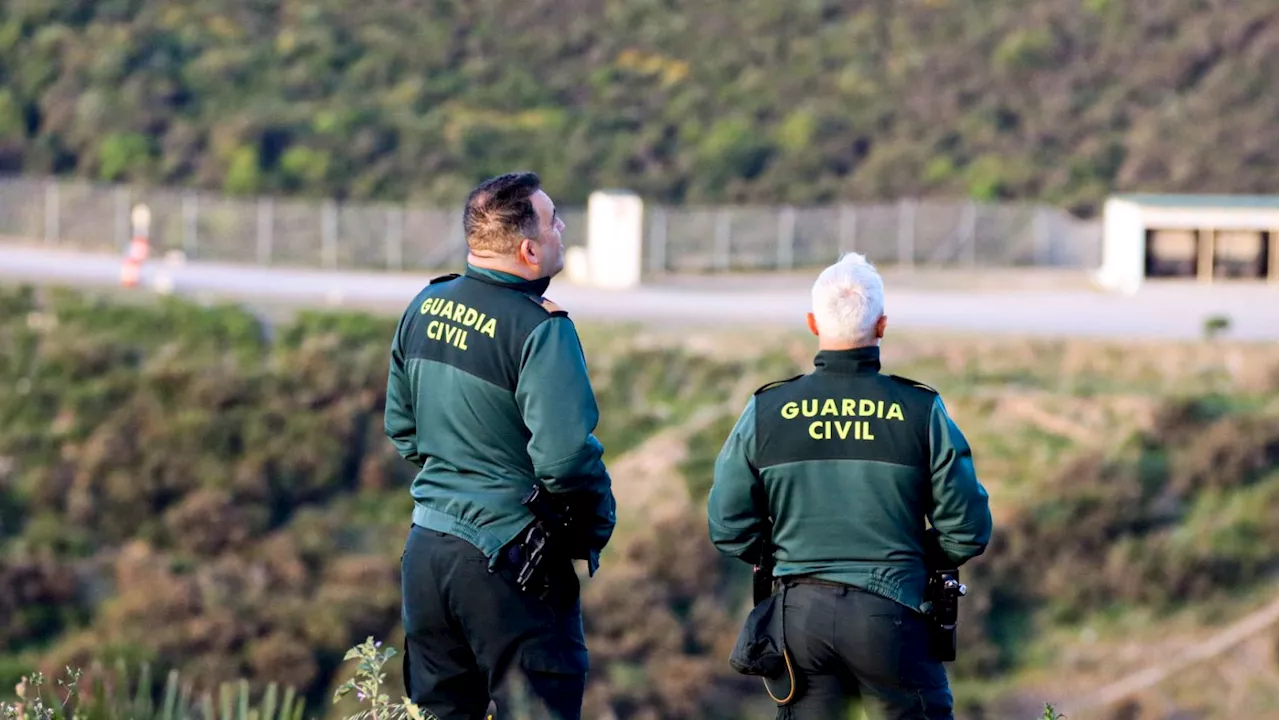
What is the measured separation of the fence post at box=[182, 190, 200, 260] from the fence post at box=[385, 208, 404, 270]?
12.0 feet

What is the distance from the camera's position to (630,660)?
65.8 feet

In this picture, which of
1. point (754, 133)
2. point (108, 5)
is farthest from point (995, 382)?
point (108, 5)

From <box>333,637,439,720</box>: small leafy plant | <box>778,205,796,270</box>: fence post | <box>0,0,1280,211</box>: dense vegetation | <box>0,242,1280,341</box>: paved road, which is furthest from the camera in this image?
<box>0,0,1280,211</box>: dense vegetation

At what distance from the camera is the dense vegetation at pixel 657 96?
135ft

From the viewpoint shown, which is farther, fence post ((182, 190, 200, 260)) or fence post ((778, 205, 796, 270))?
fence post ((778, 205, 796, 270))

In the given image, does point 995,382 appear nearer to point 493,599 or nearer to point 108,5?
point 493,599

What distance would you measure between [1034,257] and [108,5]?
24233 mm

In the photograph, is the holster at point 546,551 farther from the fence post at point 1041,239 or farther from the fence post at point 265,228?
the fence post at point 1041,239

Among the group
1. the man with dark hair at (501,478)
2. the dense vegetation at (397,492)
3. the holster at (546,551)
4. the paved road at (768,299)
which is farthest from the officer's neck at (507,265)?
the paved road at (768,299)

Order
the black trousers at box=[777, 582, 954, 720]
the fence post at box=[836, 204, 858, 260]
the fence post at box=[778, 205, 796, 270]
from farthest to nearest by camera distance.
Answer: the fence post at box=[836, 204, 858, 260], the fence post at box=[778, 205, 796, 270], the black trousers at box=[777, 582, 954, 720]

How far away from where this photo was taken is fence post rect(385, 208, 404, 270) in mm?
34812

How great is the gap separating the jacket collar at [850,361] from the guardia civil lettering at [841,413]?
0.08m

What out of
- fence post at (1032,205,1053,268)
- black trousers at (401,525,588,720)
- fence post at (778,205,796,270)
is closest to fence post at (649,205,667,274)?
fence post at (778,205,796,270)

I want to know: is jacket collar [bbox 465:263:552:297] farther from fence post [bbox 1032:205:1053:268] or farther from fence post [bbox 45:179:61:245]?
fence post [bbox 1032:205:1053:268]
